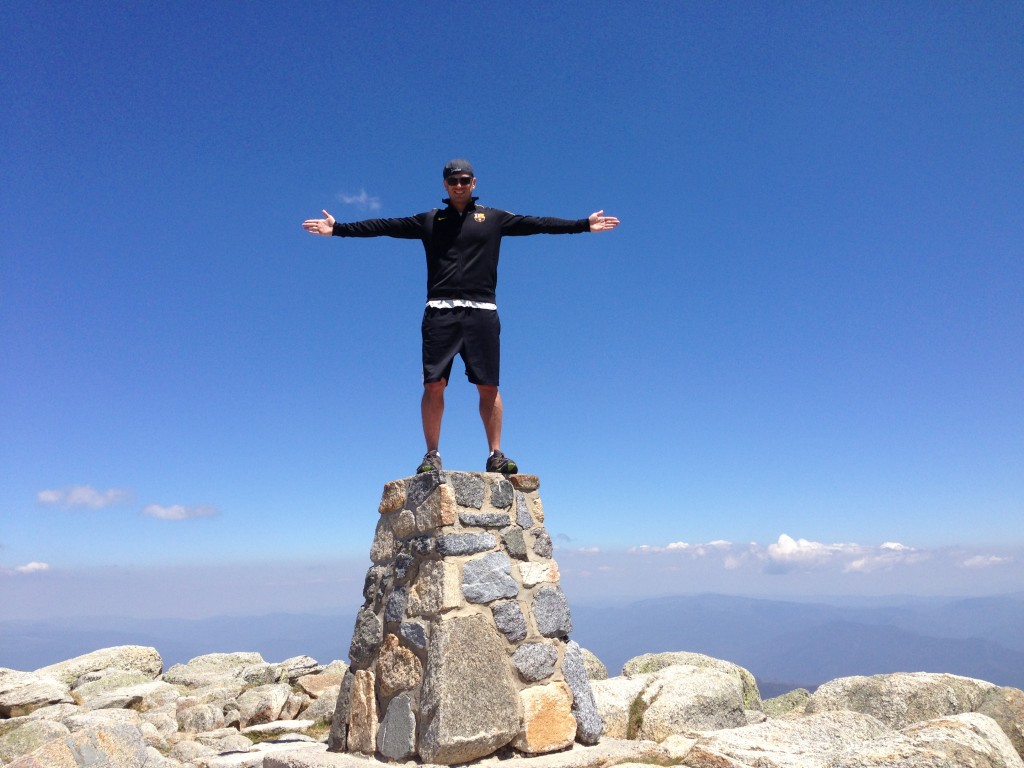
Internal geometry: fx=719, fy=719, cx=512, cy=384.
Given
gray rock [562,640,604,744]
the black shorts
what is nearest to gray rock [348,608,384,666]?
gray rock [562,640,604,744]

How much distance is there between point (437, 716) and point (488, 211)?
463 centimetres

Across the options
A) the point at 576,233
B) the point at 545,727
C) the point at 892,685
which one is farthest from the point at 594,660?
the point at 576,233

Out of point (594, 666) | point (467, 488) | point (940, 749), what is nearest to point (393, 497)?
point (467, 488)

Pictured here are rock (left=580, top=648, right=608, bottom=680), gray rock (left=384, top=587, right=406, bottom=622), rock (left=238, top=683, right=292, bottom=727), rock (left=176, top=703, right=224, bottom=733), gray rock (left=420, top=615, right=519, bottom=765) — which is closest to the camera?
gray rock (left=420, top=615, right=519, bottom=765)

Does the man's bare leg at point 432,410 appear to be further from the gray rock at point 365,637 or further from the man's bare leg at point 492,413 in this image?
the gray rock at point 365,637

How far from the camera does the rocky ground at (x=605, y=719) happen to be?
5.86 m

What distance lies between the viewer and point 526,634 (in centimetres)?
627

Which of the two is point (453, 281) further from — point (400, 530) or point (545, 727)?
Result: point (545, 727)

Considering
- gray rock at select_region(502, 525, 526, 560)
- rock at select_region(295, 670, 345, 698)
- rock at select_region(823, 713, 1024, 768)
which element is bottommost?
rock at select_region(295, 670, 345, 698)

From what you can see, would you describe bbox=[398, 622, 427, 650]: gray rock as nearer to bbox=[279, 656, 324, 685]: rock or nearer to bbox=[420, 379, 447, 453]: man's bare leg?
A: bbox=[420, 379, 447, 453]: man's bare leg

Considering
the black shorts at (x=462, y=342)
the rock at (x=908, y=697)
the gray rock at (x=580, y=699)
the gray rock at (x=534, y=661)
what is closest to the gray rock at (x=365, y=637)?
the gray rock at (x=534, y=661)

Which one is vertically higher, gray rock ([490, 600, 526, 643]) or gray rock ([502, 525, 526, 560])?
gray rock ([502, 525, 526, 560])

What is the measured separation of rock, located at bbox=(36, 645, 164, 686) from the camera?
12.8 metres

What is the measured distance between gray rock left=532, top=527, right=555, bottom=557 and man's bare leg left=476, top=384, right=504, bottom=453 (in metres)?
0.90
